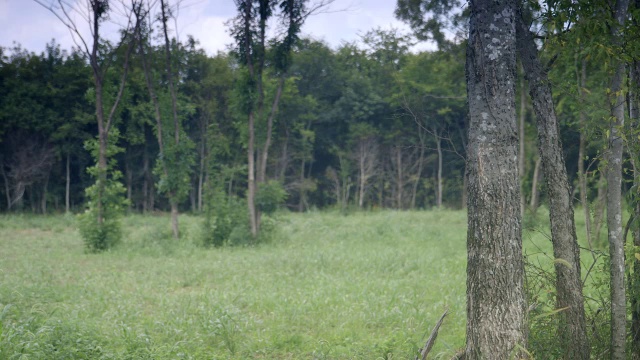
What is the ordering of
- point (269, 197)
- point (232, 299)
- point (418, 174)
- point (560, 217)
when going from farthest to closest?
1. point (418, 174)
2. point (269, 197)
3. point (232, 299)
4. point (560, 217)

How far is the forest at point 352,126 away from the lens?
4348 mm

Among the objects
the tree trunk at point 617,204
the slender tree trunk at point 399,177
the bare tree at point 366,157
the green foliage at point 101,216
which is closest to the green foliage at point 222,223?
the green foliage at point 101,216

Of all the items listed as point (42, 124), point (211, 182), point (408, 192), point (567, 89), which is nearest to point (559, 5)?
point (567, 89)

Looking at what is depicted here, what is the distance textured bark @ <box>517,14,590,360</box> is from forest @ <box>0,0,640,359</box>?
0.04 ft

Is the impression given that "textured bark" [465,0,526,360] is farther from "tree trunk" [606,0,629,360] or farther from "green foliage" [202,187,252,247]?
"green foliage" [202,187,252,247]

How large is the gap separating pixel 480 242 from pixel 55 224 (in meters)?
24.3

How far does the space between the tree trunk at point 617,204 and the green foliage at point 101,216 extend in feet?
48.7

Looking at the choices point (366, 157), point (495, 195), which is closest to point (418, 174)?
point (366, 157)

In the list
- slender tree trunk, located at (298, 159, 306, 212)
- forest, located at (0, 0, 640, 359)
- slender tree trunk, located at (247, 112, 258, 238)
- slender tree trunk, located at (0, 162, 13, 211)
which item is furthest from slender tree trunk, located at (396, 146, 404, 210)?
slender tree trunk, located at (0, 162, 13, 211)

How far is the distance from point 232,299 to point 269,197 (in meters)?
9.48

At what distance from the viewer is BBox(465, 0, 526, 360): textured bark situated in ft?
13.2

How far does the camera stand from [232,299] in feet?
29.6

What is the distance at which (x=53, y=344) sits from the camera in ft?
18.4

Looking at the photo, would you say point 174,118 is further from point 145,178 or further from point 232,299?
point 145,178
